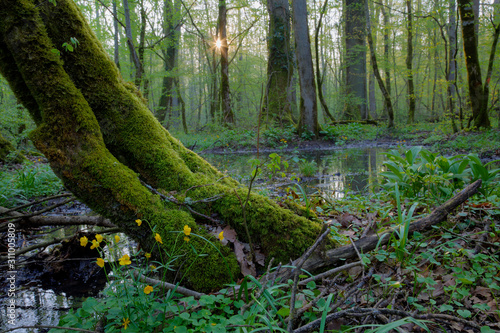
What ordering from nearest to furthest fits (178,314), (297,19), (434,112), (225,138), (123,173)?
(178,314) < (123,173) < (297,19) < (225,138) < (434,112)

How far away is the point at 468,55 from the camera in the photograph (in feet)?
24.4

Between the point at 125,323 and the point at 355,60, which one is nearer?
the point at 125,323

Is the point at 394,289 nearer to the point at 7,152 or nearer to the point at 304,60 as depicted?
the point at 7,152

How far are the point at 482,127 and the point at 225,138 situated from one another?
29.0 feet

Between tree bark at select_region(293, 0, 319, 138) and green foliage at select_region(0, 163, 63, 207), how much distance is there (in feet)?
26.7

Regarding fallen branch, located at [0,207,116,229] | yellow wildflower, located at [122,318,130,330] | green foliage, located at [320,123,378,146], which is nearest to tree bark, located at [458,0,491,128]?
green foliage, located at [320,123,378,146]

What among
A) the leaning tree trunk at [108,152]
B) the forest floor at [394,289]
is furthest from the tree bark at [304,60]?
the leaning tree trunk at [108,152]

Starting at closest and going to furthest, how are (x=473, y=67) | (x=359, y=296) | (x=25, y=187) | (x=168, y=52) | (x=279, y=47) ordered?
(x=359, y=296) < (x=25, y=187) < (x=473, y=67) < (x=279, y=47) < (x=168, y=52)

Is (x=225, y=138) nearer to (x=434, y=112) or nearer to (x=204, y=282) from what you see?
(x=204, y=282)

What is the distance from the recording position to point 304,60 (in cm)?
988

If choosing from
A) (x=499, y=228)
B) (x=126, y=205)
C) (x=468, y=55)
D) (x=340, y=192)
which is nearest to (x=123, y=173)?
(x=126, y=205)

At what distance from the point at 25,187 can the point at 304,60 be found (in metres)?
8.83

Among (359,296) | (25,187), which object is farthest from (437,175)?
(25,187)

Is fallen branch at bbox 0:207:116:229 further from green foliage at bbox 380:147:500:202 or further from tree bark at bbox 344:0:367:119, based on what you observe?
tree bark at bbox 344:0:367:119
